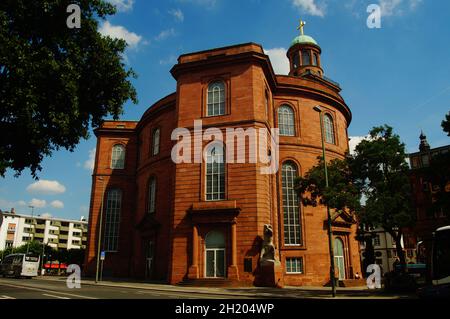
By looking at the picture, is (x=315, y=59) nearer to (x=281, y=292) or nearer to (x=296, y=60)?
(x=296, y=60)

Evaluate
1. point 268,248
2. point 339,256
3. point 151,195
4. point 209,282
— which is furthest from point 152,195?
point 339,256

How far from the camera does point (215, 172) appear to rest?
1019 inches

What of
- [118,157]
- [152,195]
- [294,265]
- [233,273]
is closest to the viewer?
[233,273]

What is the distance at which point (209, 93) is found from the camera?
1102 inches

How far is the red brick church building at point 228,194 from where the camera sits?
24.1 meters

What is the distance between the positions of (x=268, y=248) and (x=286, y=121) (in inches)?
484

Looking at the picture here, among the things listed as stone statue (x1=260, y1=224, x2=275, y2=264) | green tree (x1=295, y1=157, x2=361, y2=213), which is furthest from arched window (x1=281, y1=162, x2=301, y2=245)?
green tree (x1=295, y1=157, x2=361, y2=213)

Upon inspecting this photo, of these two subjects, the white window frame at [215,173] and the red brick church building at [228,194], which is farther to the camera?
the white window frame at [215,173]

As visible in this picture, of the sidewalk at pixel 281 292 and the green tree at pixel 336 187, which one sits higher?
the green tree at pixel 336 187

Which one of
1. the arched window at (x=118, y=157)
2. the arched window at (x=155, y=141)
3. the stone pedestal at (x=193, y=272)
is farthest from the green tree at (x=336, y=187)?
the arched window at (x=118, y=157)

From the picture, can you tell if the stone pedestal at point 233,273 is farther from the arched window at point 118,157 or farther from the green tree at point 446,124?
the arched window at point 118,157

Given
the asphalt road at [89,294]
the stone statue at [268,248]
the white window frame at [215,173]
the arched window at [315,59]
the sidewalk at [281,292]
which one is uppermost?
the arched window at [315,59]

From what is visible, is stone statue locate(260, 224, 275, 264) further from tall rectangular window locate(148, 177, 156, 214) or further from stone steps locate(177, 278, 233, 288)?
tall rectangular window locate(148, 177, 156, 214)

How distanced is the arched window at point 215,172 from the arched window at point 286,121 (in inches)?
274
